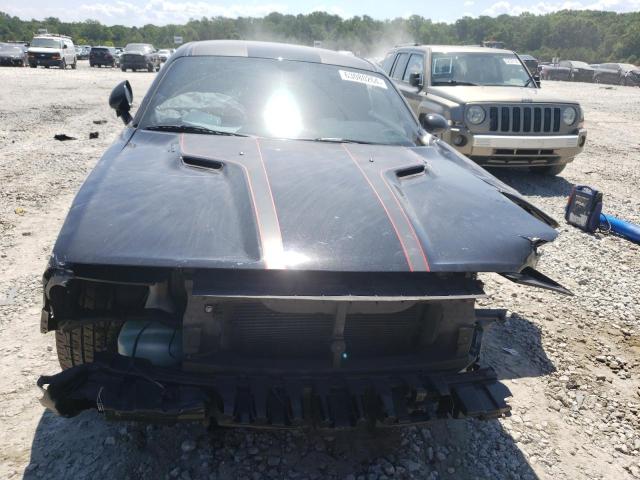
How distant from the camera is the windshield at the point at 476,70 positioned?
7.82 metres

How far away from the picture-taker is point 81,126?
10.1 metres

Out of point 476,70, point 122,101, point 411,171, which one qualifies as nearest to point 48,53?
point 476,70

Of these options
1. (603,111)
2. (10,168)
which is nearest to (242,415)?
(10,168)

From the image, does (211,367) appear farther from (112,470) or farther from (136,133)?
(136,133)

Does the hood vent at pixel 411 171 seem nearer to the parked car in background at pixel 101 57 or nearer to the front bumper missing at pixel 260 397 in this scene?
the front bumper missing at pixel 260 397

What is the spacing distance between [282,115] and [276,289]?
158cm

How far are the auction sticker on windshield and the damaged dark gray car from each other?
127 cm

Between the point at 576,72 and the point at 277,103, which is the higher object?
the point at 576,72

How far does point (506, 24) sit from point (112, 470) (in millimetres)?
99292

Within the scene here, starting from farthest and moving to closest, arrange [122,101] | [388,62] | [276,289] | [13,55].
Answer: [13,55] < [388,62] < [122,101] < [276,289]

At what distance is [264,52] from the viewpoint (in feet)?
11.6

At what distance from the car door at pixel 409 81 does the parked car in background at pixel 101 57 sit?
101 feet

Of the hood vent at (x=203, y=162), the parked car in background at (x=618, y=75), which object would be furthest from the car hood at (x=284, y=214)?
the parked car in background at (x=618, y=75)

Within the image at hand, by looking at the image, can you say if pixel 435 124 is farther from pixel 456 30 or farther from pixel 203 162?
pixel 456 30
